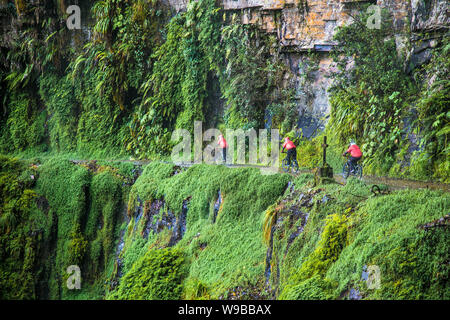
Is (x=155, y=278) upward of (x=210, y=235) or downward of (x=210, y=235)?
downward

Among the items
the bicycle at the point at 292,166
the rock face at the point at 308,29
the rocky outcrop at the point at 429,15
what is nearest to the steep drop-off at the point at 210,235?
the bicycle at the point at 292,166

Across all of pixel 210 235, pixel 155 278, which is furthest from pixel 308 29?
pixel 155 278

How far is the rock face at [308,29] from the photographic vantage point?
52.8ft

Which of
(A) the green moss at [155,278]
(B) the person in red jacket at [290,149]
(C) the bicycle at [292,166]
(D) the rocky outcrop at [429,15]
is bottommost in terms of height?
(A) the green moss at [155,278]

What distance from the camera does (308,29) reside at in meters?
16.9

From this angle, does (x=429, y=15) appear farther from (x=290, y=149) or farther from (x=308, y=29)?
(x=290, y=149)

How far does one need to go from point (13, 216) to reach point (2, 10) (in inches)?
455

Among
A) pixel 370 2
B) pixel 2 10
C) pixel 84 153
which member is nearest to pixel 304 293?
pixel 370 2

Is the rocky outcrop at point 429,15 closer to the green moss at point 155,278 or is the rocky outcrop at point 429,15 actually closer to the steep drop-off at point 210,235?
the steep drop-off at point 210,235

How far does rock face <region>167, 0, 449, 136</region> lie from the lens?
1609 centimetres

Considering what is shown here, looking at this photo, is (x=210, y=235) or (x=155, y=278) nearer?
(x=155, y=278)

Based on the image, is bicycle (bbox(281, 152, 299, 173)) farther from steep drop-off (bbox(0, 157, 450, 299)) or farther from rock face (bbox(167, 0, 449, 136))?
rock face (bbox(167, 0, 449, 136))

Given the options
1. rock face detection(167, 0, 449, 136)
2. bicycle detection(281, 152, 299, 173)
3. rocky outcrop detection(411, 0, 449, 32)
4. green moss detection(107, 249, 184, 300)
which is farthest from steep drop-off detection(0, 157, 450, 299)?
rocky outcrop detection(411, 0, 449, 32)

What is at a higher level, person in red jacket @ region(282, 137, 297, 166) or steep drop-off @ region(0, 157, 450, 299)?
person in red jacket @ region(282, 137, 297, 166)
